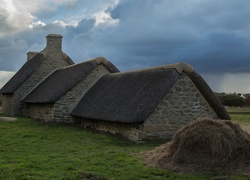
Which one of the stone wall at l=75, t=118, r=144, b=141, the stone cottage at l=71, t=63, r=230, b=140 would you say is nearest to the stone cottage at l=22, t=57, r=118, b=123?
the stone wall at l=75, t=118, r=144, b=141

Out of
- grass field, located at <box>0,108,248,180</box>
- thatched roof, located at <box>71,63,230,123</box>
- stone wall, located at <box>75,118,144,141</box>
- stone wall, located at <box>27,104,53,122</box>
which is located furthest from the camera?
stone wall, located at <box>27,104,53,122</box>

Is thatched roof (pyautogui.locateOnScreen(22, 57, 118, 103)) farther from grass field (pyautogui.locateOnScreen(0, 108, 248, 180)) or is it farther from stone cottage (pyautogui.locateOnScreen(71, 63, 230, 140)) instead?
grass field (pyautogui.locateOnScreen(0, 108, 248, 180))

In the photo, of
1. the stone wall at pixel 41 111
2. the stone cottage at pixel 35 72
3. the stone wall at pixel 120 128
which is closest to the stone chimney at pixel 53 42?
the stone cottage at pixel 35 72

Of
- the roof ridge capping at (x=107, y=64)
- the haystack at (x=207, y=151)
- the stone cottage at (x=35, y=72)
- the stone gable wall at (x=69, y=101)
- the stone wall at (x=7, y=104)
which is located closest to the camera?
the haystack at (x=207, y=151)

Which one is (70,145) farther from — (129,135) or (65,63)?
(65,63)

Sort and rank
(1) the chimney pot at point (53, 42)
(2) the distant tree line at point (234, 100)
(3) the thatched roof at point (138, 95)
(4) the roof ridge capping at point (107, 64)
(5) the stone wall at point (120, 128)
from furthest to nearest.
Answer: (2) the distant tree line at point (234, 100), (1) the chimney pot at point (53, 42), (4) the roof ridge capping at point (107, 64), (3) the thatched roof at point (138, 95), (5) the stone wall at point (120, 128)

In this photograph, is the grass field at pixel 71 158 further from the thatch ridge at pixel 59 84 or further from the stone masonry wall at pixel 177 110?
the thatch ridge at pixel 59 84

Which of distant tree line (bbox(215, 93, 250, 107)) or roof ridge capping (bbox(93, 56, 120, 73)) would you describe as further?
distant tree line (bbox(215, 93, 250, 107))

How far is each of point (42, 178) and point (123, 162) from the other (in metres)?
2.45

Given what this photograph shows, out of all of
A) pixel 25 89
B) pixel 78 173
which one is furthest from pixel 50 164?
pixel 25 89

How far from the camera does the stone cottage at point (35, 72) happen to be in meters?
27.1

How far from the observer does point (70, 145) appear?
1317 centimetres

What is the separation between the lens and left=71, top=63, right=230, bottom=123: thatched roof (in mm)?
14508

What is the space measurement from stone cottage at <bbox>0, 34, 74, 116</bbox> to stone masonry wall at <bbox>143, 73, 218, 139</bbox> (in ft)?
49.3
